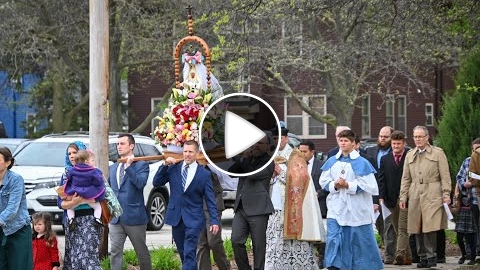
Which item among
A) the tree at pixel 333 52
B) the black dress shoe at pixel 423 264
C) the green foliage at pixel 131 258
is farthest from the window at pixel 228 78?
the green foliage at pixel 131 258

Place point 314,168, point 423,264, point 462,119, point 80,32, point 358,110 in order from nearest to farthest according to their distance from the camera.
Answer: point 423,264 → point 314,168 → point 462,119 → point 80,32 → point 358,110

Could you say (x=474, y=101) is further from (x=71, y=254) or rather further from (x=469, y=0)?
(x=71, y=254)

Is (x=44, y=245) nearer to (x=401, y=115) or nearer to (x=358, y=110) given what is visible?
(x=358, y=110)

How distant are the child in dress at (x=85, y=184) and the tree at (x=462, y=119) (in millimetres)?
8758

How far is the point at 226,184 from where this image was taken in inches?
579

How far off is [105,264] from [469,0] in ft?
20.2

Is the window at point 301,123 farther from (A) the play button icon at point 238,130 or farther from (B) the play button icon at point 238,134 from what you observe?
(B) the play button icon at point 238,134

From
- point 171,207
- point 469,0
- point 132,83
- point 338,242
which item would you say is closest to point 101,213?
point 171,207

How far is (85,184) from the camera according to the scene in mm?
11914

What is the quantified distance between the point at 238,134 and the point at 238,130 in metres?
0.09

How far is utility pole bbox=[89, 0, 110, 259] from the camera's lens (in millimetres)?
14422

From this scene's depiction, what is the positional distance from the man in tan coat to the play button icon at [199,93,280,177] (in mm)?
4345

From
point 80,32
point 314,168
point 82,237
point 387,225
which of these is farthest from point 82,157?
point 80,32

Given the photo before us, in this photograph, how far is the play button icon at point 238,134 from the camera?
10773 mm
